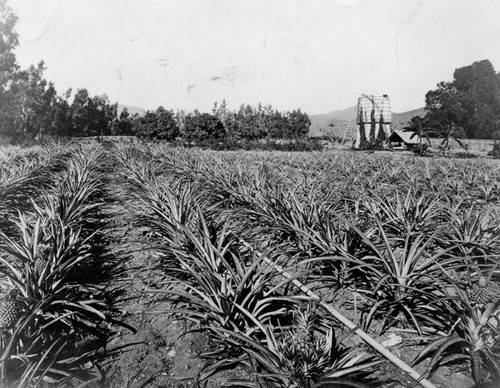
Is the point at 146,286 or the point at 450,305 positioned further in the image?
the point at 146,286

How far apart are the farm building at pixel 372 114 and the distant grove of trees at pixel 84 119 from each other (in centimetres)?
1086

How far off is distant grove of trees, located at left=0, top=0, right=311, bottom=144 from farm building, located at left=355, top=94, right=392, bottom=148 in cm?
1086

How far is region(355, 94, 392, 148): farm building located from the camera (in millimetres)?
37188

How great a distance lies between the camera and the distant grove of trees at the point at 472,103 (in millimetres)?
38906

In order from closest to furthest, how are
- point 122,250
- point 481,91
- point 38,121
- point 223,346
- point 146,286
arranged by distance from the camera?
point 223,346, point 146,286, point 122,250, point 38,121, point 481,91

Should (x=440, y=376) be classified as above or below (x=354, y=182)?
below

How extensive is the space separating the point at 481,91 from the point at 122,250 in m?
48.0

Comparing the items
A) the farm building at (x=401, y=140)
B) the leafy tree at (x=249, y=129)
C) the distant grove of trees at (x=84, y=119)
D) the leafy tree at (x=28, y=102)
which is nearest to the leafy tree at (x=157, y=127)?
the distant grove of trees at (x=84, y=119)

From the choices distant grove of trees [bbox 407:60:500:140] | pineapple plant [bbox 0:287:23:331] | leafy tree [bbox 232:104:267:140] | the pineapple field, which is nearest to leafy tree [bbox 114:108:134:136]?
leafy tree [bbox 232:104:267:140]

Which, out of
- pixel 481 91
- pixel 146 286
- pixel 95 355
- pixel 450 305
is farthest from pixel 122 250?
pixel 481 91

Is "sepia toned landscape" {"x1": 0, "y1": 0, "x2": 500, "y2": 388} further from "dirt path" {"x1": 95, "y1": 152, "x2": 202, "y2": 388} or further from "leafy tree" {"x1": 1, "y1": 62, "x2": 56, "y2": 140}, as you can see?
"leafy tree" {"x1": 1, "y1": 62, "x2": 56, "y2": 140}

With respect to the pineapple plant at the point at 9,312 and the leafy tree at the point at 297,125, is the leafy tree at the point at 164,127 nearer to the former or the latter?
the leafy tree at the point at 297,125

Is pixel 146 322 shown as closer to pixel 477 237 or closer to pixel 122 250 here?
pixel 122 250

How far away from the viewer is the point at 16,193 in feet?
16.8
